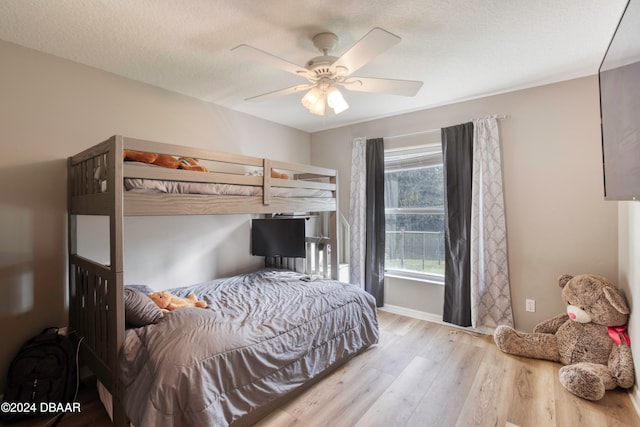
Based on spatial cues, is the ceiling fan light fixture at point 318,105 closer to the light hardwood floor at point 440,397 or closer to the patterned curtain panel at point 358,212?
the patterned curtain panel at point 358,212

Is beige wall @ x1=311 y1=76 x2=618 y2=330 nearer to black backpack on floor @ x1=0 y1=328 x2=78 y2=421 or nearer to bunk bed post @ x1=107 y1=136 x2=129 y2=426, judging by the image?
bunk bed post @ x1=107 y1=136 x2=129 y2=426

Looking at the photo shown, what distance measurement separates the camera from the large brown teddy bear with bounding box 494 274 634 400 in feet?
6.40

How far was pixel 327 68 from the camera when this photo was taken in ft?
5.87

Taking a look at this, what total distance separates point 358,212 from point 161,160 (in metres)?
2.37

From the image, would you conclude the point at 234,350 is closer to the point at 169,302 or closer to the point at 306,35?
the point at 169,302

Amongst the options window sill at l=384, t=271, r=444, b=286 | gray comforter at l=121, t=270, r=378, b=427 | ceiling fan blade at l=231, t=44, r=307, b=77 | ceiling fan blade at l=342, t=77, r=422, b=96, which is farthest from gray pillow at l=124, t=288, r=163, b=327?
window sill at l=384, t=271, r=444, b=286

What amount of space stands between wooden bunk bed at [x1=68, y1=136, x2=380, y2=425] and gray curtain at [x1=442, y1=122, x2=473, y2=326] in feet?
5.86

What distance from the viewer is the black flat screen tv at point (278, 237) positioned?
317 centimetres

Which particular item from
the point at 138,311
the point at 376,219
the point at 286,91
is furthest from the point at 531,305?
the point at 138,311

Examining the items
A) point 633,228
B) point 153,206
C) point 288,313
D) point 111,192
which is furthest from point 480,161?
point 111,192

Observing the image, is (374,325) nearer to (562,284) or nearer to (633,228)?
(562,284)

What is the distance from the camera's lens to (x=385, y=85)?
1.92 m

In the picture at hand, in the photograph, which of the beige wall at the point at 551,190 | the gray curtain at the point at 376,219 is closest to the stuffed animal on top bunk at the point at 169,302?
the gray curtain at the point at 376,219

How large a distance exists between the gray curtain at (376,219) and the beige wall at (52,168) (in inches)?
80.0
